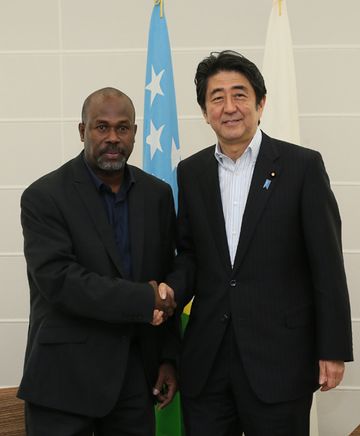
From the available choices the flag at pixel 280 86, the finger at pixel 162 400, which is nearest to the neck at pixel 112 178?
the finger at pixel 162 400

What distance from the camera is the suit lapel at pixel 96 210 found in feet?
6.55

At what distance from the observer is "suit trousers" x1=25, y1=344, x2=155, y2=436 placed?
197 centimetres

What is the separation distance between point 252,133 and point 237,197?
0.23 metres

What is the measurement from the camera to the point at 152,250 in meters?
2.10

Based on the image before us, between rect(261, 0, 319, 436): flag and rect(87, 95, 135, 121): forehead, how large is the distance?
4.51 ft

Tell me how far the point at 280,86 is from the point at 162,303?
1.74 m

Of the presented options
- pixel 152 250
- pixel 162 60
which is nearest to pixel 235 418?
pixel 152 250

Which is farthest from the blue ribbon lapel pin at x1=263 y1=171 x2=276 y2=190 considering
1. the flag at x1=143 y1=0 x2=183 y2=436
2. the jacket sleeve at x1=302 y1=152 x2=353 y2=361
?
the flag at x1=143 y1=0 x2=183 y2=436

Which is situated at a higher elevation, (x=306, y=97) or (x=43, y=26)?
(x=43, y=26)

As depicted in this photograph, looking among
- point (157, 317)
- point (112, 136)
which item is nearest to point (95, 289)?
point (157, 317)

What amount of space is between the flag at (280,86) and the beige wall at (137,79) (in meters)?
0.41

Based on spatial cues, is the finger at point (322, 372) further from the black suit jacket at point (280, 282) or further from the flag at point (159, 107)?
the flag at point (159, 107)

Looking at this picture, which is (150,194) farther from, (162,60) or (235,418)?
(162,60)

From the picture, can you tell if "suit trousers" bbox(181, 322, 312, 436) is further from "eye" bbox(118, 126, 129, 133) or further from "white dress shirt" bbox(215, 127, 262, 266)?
"eye" bbox(118, 126, 129, 133)
